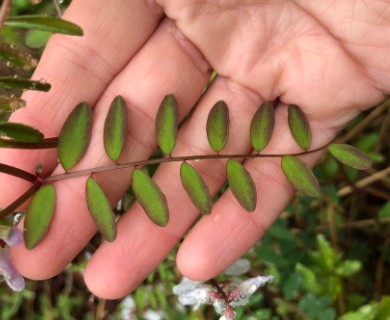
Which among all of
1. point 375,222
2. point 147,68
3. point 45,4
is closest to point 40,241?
point 147,68

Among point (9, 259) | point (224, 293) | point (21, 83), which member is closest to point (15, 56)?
point (21, 83)

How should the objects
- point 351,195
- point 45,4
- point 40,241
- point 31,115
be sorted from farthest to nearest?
point 351,195 < point 45,4 < point 31,115 < point 40,241

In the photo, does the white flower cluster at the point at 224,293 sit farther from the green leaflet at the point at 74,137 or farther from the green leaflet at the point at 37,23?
the green leaflet at the point at 37,23

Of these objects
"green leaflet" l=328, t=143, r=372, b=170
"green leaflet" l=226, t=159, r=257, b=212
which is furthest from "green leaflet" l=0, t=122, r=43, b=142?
"green leaflet" l=328, t=143, r=372, b=170

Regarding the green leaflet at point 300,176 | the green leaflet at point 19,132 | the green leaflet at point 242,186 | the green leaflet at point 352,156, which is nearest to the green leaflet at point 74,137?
the green leaflet at point 19,132

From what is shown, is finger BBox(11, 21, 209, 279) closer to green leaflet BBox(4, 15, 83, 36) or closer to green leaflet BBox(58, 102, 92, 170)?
green leaflet BBox(58, 102, 92, 170)

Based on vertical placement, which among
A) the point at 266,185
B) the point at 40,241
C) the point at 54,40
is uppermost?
the point at 54,40

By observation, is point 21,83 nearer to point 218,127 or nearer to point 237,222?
point 218,127

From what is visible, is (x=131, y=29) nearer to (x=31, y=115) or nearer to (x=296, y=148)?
(x=31, y=115)
